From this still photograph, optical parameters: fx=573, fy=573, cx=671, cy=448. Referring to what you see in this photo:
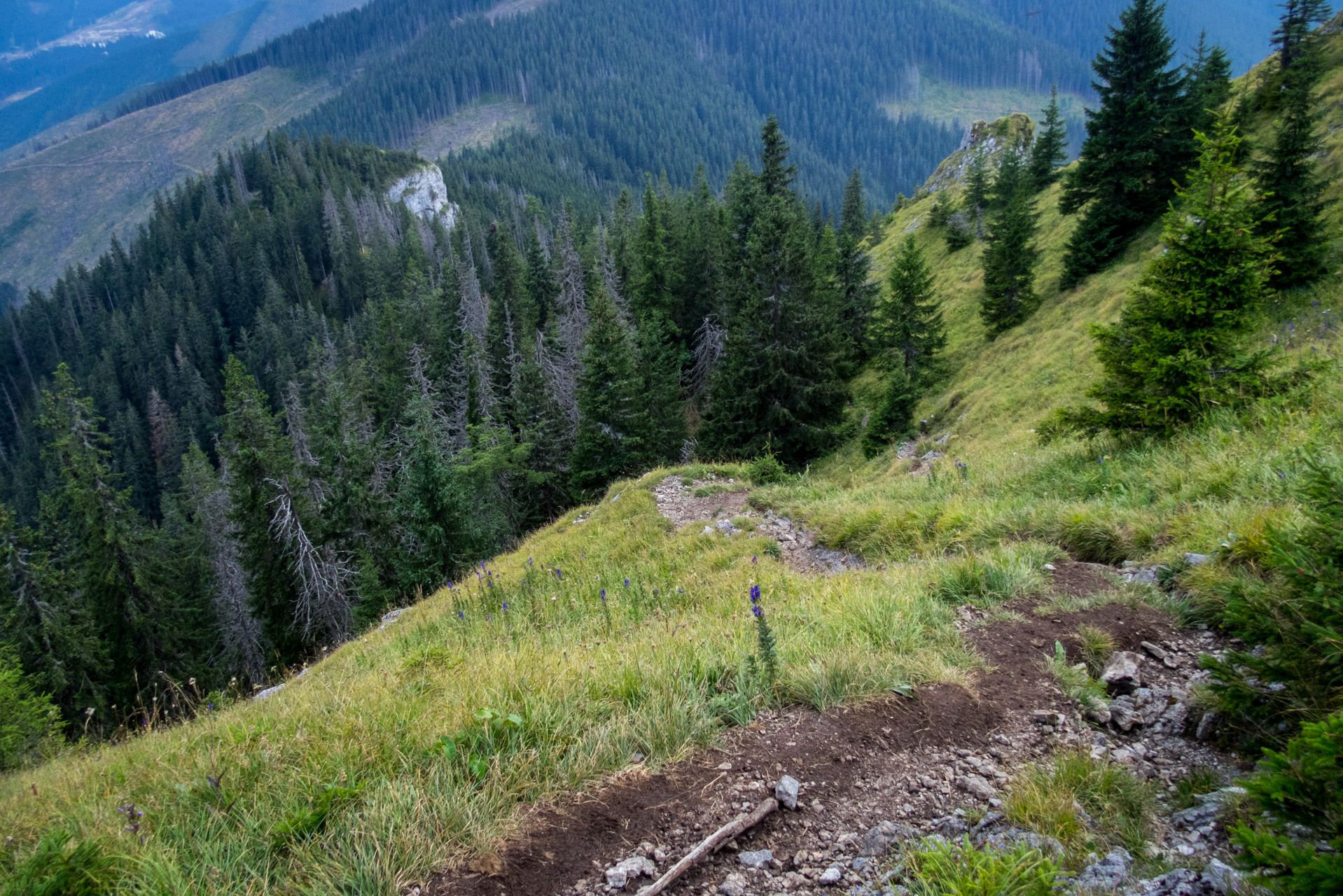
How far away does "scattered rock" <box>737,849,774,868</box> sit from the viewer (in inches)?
104

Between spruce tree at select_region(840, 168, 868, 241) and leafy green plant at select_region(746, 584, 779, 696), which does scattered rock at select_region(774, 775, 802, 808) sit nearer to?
leafy green plant at select_region(746, 584, 779, 696)

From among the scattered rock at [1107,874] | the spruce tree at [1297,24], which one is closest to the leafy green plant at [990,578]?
the scattered rock at [1107,874]

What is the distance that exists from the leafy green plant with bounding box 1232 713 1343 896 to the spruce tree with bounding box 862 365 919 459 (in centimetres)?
2160

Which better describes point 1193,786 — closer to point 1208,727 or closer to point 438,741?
point 1208,727

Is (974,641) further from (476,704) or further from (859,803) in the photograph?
(476,704)

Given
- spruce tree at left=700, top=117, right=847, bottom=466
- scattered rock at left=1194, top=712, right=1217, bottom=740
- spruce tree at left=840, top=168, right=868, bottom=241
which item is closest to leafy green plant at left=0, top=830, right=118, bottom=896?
scattered rock at left=1194, top=712, right=1217, bottom=740

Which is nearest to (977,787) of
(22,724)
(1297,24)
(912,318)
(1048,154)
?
(22,724)

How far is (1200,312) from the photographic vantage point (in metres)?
8.13

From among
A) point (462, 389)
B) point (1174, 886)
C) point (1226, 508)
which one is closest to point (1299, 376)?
point (1226, 508)

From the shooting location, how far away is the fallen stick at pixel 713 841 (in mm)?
2496

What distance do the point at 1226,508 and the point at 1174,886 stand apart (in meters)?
4.38

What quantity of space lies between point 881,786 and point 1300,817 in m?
1.61

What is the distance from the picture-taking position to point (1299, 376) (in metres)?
7.83

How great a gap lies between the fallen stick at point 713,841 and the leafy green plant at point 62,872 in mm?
2322
